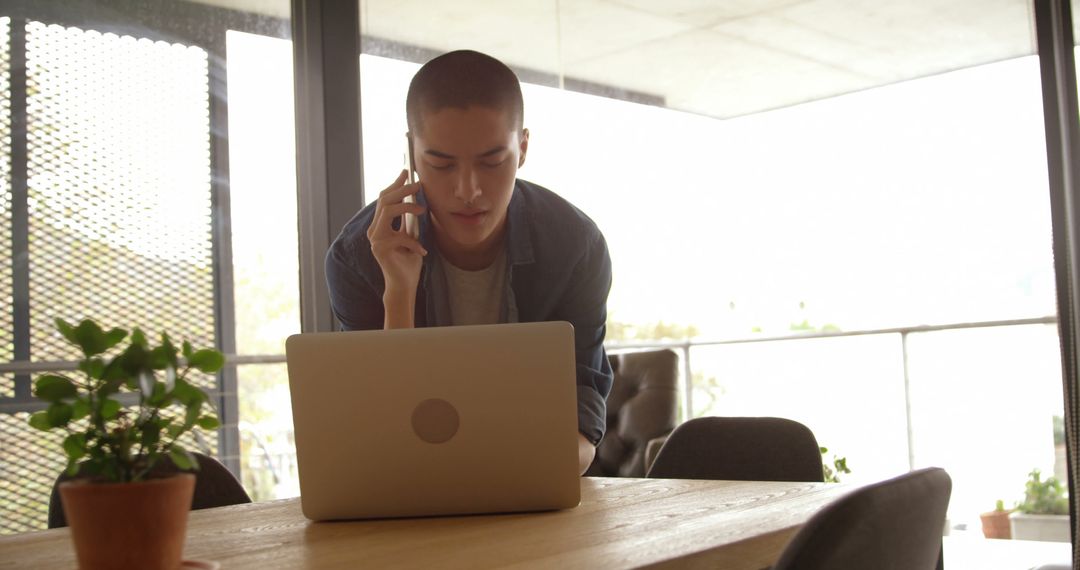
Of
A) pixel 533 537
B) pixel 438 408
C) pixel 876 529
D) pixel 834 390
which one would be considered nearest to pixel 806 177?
pixel 834 390

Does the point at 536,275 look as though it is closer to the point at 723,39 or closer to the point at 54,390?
the point at 54,390

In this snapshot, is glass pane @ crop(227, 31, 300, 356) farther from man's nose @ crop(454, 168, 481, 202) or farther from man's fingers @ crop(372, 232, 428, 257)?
man's nose @ crop(454, 168, 481, 202)

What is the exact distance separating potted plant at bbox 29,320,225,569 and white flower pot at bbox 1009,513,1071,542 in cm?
338

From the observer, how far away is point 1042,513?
12.1 ft

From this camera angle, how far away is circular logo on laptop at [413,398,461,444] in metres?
1.34

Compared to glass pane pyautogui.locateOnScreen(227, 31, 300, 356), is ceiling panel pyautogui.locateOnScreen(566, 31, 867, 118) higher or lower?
higher

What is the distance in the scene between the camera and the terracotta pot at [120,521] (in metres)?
0.90

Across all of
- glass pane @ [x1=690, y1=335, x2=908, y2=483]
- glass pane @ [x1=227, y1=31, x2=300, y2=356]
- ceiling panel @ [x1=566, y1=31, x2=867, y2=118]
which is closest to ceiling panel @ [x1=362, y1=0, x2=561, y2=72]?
ceiling panel @ [x1=566, y1=31, x2=867, y2=118]

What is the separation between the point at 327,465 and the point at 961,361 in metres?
3.36

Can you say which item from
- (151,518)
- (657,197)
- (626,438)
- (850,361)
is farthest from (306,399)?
(850,361)

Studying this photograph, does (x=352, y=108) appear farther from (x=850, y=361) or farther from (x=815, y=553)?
(x=815, y=553)

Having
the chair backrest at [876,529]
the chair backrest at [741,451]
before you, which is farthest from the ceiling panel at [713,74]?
the chair backrest at [876,529]

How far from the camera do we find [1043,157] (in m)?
3.57

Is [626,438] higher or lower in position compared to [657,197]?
lower
